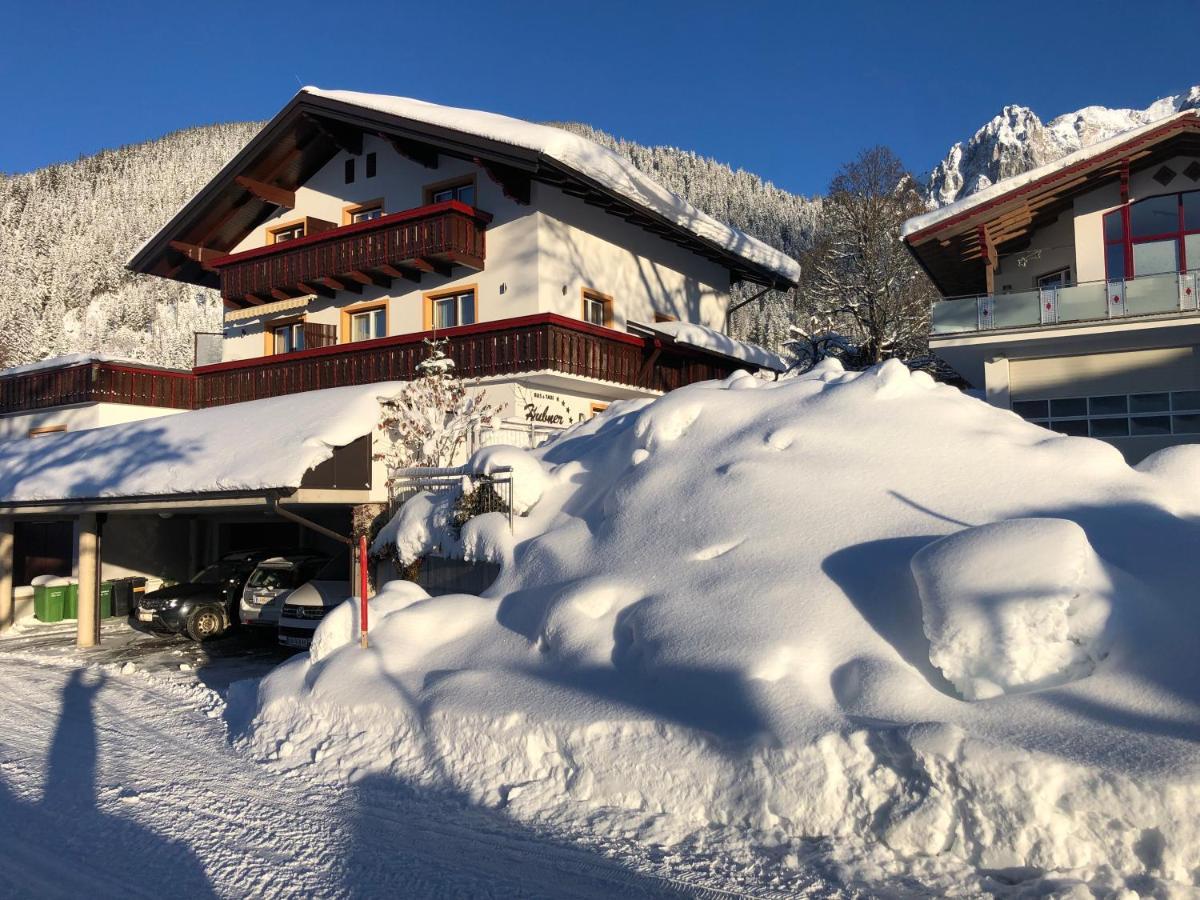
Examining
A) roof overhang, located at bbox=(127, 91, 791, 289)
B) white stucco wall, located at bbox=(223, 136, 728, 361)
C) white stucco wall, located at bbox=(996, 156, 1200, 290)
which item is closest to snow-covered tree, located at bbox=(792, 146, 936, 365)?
roof overhang, located at bbox=(127, 91, 791, 289)

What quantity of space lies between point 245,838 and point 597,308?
52.9 ft

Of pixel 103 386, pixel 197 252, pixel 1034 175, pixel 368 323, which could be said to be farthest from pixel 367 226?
pixel 1034 175

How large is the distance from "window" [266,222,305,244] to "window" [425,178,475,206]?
15.3ft

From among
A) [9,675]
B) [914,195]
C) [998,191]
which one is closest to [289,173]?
[9,675]

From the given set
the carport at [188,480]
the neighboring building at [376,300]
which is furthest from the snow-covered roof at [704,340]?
the carport at [188,480]

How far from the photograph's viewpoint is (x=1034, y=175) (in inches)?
708

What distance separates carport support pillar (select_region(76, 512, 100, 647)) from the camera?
15.8 m

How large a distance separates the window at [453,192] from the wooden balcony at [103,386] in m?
8.15

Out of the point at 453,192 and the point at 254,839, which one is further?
the point at 453,192

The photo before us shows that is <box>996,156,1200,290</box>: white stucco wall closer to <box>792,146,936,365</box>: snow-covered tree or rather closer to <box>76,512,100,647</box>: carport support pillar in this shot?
<box>792,146,936,365</box>: snow-covered tree

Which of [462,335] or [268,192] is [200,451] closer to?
[462,335]

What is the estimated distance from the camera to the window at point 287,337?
23.1 metres

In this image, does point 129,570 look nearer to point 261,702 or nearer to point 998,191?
point 261,702

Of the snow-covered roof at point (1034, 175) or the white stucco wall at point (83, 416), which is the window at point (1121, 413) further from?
the white stucco wall at point (83, 416)
